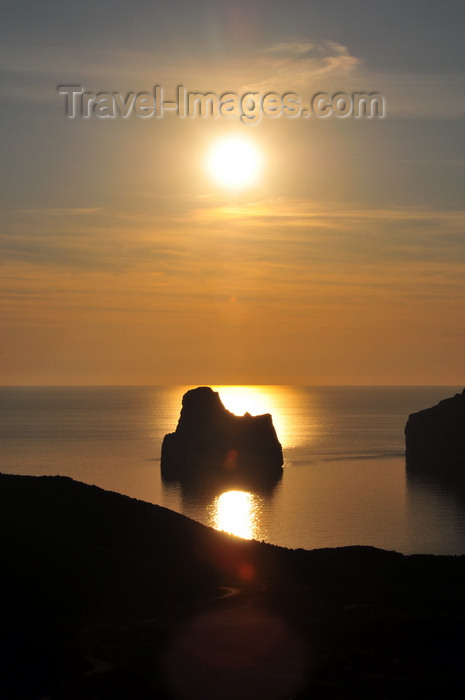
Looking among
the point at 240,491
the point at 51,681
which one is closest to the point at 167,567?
the point at 51,681

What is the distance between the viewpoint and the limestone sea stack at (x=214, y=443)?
137 m

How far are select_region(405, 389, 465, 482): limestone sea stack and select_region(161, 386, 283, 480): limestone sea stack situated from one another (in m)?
29.7

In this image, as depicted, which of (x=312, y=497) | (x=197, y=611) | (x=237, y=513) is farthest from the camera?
(x=312, y=497)

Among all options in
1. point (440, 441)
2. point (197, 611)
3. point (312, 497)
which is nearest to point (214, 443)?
point (312, 497)

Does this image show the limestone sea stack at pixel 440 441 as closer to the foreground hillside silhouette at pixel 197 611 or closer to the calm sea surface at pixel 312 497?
the calm sea surface at pixel 312 497

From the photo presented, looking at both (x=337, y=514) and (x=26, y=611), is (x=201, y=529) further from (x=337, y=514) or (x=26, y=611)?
(x=337, y=514)

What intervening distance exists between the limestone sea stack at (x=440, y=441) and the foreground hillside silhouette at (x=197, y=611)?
9605 centimetres

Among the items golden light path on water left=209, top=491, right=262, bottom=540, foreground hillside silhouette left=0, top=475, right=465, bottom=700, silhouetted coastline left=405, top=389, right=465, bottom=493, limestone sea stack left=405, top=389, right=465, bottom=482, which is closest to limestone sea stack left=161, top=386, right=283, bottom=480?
golden light path on water left=209, top=491, right=262, bottom=540

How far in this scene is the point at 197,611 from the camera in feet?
119

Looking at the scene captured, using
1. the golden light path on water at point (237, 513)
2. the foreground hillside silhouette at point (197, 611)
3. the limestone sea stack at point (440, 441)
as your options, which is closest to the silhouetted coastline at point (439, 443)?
the limestone sea stack at point (440, 441)

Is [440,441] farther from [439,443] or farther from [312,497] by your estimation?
[312,497]

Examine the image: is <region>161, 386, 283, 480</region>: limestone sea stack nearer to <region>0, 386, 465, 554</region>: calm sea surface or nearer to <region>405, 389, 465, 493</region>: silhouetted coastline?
<region>0, 386, 465, 554</region>: calm sea surface

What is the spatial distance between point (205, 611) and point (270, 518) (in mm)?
63985

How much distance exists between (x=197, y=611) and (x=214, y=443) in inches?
3965
